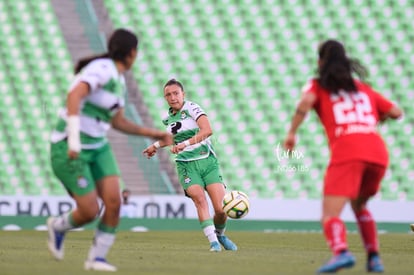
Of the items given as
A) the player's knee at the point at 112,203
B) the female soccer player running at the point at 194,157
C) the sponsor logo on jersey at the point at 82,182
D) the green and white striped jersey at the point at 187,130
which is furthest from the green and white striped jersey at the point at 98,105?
the green and white striped jersey at the point at 187,130

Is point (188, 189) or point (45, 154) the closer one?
point (188, 189)

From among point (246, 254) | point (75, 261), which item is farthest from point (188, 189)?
point (75, 261)

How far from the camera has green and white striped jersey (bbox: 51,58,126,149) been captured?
8594 millimetres

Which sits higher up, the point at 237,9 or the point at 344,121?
the point at 237,9

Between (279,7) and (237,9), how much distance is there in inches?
46.6

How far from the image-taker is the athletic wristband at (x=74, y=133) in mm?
8156

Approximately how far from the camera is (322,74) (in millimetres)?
8438

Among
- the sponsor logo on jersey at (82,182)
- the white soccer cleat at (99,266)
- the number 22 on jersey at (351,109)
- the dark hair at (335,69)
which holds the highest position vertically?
the dark hair at (335,69)

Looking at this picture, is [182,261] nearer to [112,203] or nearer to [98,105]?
[112,203]

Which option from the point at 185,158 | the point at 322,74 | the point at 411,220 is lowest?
the point at 411,220

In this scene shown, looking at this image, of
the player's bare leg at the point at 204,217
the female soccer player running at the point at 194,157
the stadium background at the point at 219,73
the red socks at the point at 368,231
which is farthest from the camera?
the stadium background at the point at 219,73

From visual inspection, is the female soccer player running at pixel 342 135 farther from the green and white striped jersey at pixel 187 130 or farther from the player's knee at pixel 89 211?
the green and white striped jersey at pixel 187 130

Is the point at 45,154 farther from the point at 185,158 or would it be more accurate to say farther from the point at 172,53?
the point at 185,158

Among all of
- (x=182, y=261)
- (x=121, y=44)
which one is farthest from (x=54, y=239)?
(x=121, y=44)
